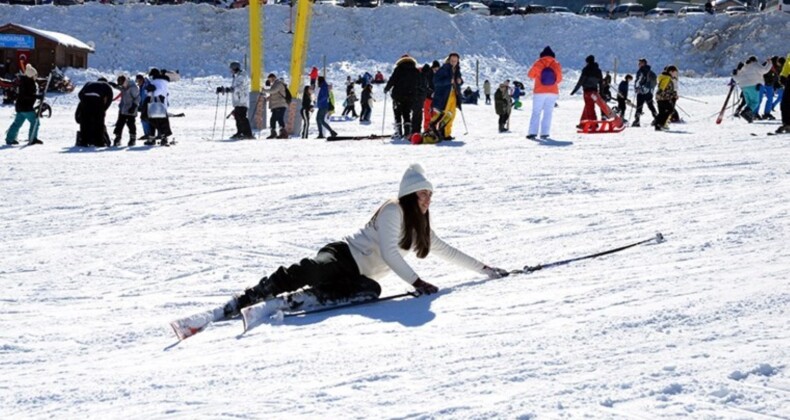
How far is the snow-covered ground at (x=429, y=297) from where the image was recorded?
385cm

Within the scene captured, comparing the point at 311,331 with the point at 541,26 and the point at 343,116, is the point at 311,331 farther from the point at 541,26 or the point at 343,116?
the point at 541,26

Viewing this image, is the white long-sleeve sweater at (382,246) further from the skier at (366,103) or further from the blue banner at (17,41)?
the blue banner at (17,41)

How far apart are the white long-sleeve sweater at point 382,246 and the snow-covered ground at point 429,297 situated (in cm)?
25

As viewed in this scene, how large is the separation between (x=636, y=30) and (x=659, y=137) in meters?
38.6

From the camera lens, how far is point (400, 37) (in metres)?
49.9

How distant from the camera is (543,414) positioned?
3.53 meters

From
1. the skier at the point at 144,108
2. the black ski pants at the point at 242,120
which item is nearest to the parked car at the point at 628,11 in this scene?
the black ski pants at the point at 242,120

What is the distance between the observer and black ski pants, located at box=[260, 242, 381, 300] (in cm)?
551

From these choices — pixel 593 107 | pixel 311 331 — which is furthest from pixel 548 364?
pixel 593 107

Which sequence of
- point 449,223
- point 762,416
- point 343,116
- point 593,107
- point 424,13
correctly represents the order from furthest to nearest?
point 424,13
point 343,116
point 593,107
point 449,223
point 762,416

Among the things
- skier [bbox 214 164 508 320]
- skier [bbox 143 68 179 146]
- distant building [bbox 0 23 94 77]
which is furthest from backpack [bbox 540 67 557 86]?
distant building [bbox 0 23 94 77]

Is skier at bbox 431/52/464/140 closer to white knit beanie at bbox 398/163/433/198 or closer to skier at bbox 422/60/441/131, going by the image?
skier at bbox 422/60/441/131

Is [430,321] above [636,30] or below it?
below

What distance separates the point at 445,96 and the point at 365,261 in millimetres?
10294
